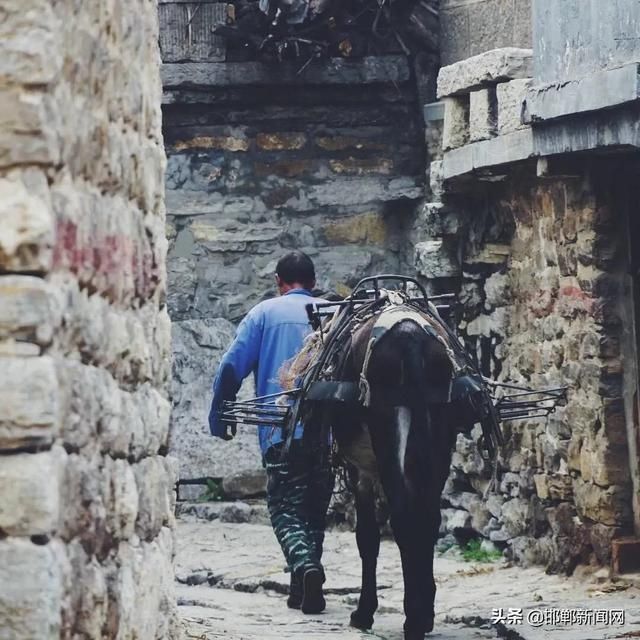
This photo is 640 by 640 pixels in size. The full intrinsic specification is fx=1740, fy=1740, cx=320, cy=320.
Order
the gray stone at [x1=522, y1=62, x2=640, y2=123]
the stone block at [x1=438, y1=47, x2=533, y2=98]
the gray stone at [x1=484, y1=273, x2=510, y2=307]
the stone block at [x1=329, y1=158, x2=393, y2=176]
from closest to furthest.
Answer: the gray stone at [x1=522, y1=62, x2=640, y2=123], the stone block at [x1=438, y1=47, x2=533, y2=98], the gray stone at [x1=484, y1=273, x2=510, y2=307], the stone block at [x1=329, y1=158, x2=393, y2=176]

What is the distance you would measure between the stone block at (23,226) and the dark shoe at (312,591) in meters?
4.79

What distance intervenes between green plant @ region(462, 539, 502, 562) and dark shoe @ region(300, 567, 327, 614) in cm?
146

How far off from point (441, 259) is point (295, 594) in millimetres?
2371

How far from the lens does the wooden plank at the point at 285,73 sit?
10.7 m

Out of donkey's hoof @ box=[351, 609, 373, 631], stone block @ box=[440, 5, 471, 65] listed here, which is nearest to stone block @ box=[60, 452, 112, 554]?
donkey's hoof @ box=[351, 609, 373, 631]

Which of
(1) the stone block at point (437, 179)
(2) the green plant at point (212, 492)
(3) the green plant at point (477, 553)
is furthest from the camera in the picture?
(2) the green plant at point (212, 492)

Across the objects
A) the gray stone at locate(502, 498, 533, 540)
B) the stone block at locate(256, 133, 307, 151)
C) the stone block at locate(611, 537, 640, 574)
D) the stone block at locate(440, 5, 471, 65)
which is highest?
the stone block at locate(440, 5, 471, 65)

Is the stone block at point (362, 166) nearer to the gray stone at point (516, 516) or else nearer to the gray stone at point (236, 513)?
the gray stone at point (236, 513)

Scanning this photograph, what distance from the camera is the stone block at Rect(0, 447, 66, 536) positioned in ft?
9.98

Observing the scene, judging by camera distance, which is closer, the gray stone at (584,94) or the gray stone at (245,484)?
the gray stone at (584,94)

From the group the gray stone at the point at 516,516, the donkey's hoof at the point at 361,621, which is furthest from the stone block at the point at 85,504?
the gray stone at the point at 516,516

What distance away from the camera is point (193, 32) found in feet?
35.0

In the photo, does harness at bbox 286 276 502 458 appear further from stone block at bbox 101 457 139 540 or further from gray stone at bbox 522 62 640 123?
stone block at bbox 101 457 139 540

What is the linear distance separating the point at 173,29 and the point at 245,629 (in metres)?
4.67
